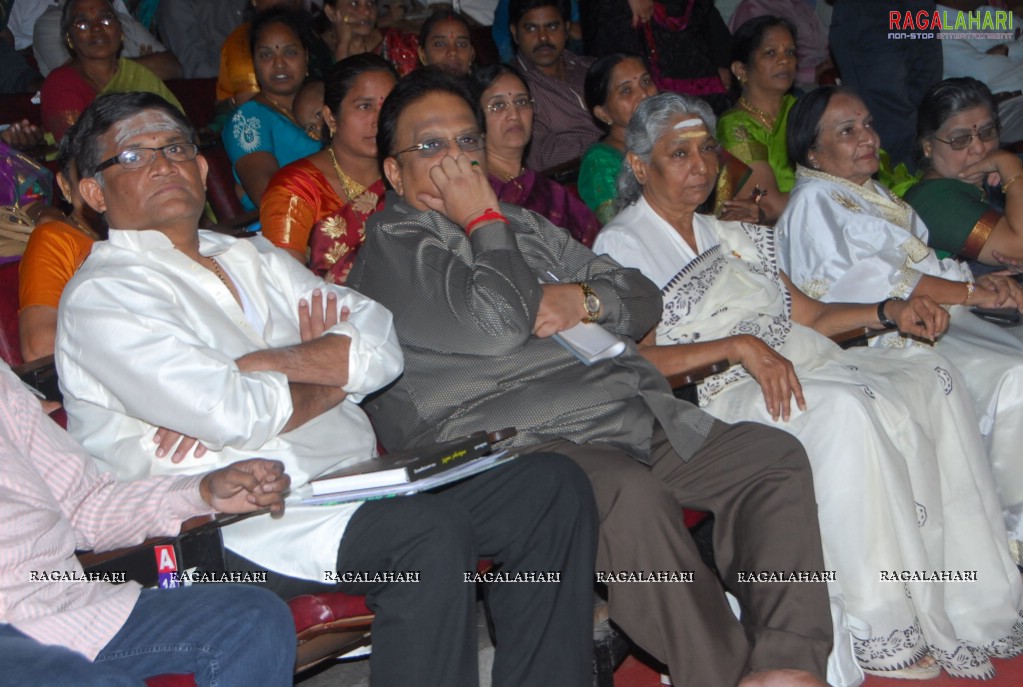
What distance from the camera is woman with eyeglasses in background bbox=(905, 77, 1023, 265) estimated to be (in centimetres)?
393

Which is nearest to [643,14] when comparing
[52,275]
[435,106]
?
[435,106]

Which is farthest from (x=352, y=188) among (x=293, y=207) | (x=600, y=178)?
(x=600, y=178)

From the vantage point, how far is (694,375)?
9.30 ft

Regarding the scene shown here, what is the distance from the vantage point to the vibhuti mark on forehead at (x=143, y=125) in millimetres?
2406

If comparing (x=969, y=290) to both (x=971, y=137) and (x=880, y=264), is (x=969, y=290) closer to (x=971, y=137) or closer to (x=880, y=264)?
(x=880, y=264)

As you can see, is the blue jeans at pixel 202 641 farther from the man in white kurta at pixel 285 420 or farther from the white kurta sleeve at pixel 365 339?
the white kurta sleeve at pixel 365 339

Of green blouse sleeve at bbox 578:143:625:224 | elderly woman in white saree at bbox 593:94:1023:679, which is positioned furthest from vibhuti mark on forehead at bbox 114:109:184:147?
green blouse sleeve at bbox 578:143:625:224

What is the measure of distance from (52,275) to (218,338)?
0.79m

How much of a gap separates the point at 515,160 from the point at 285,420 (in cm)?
178

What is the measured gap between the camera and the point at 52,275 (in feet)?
9.38

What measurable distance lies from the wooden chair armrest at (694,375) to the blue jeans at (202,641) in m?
1.22

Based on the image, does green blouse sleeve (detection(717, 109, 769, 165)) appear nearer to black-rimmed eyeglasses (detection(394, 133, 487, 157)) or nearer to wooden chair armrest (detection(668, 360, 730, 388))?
wooden chair armrest (detection(668, 360, 730, 388))

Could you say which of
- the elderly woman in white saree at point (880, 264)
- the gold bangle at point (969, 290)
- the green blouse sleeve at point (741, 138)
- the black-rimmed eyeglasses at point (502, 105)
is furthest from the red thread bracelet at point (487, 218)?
the green blouse sleeve at point (741, 138)

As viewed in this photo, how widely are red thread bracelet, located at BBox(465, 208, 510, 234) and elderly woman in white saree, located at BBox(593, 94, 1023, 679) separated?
0.64m
